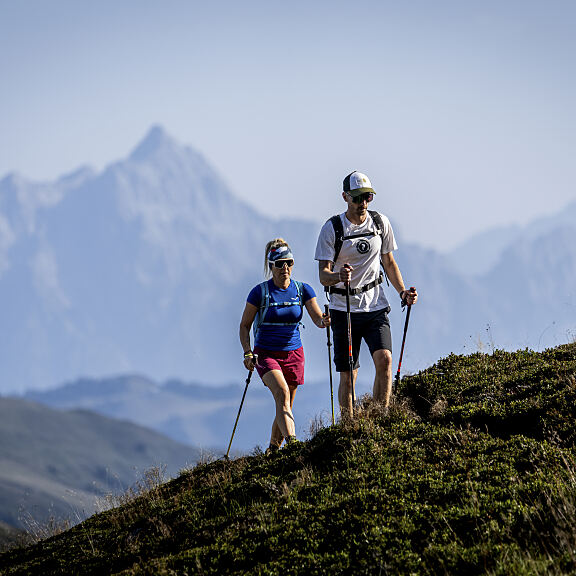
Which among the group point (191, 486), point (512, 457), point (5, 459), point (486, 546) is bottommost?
point (486, 546)

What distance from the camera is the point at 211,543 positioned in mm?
7855

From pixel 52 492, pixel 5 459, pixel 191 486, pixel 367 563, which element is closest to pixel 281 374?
pixel 191 486

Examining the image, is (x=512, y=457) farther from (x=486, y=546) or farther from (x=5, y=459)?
(x=5, y=459)

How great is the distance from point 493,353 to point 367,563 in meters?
6.71

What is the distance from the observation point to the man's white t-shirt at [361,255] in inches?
387

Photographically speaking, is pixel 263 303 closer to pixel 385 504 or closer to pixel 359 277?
pixel 359 277

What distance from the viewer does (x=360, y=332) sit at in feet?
33.3

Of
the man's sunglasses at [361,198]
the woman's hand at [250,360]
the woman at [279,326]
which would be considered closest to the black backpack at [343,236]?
the man's sunglasses at [361,198]

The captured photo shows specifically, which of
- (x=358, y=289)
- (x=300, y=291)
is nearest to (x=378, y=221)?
(x=358, y=289)

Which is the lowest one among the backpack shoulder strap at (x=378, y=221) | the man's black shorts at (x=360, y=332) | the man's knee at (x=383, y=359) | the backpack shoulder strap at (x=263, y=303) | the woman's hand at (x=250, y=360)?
the man's knee at (x=383, y=359)

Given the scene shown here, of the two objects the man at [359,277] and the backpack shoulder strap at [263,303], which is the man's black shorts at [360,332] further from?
the backpack shoulder strap at [263,303]

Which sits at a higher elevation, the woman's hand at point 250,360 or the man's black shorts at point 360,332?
the man's black shorts at point 360,332

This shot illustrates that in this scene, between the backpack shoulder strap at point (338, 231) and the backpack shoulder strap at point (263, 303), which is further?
the backpack shoulder strap at point (263, 303)

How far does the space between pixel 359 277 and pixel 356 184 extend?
111cm
